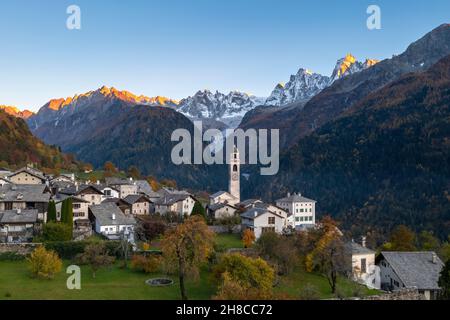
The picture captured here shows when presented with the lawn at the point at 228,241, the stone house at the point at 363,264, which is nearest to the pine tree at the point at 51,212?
the lawn at the point at 228,241

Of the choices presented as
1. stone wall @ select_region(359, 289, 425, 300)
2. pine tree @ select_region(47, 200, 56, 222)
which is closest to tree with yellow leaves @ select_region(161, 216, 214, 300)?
stone wall @ select_region(359, 289, 425, 300)

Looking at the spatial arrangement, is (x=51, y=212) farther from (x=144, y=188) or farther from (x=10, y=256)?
(x=144, y=188)

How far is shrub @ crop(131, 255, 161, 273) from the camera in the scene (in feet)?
151

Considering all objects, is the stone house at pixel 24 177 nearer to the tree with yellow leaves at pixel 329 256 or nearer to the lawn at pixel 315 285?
the lawn at pixel 315 285

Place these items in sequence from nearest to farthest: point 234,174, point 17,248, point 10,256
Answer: point 10,256 < point 17,248 < point 234,174

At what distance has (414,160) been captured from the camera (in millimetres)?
198375

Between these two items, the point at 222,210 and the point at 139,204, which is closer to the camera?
the point at 139,204

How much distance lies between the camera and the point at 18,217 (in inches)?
2216

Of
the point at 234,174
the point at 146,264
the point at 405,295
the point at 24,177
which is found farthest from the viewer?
the point at 234,174

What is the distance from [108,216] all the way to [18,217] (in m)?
11.1

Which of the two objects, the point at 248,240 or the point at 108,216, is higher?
the point at 108,216

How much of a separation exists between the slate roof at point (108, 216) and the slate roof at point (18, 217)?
305 inches

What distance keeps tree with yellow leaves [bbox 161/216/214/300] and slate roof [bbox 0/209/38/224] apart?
79.5 feet

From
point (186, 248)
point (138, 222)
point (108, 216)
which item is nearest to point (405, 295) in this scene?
point (186, 248)
